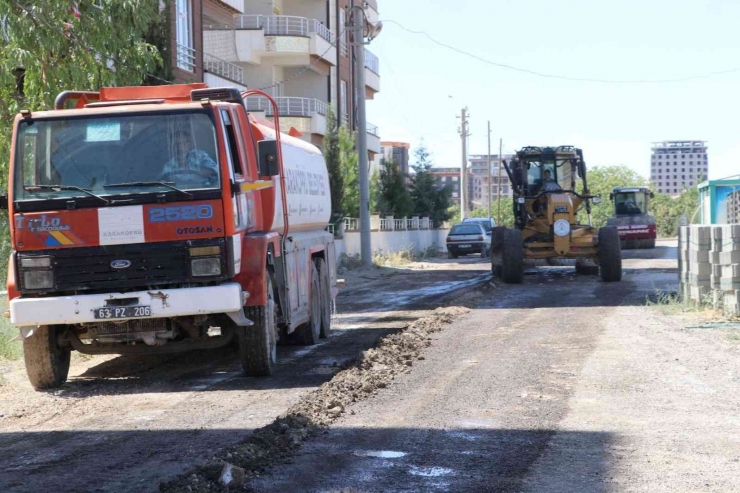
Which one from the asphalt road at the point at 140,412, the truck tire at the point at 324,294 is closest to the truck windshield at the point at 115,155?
the asphalt road at the point at 140,412

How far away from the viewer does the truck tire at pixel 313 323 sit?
13.6 m

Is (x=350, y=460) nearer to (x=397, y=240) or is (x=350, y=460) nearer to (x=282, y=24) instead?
(x=282, y=24)

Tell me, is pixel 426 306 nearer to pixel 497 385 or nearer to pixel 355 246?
pixel 497 385

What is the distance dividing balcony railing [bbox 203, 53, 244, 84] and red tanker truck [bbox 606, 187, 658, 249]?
20.3 m

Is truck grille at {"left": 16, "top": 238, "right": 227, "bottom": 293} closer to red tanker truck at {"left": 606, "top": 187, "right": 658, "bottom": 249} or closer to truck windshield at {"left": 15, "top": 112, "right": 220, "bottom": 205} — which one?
truck windshield at {"left": 15, "top": 112, "right": 220, "bottom": 205}

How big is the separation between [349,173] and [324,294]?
1040 inches

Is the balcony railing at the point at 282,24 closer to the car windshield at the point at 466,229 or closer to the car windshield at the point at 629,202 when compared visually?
the car windshield at the point at 466,229

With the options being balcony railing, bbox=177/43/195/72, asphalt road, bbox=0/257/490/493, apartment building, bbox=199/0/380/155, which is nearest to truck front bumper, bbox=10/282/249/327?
asphalt road, bbox=0/257/490/493

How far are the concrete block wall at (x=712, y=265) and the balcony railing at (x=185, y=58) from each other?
15.4m

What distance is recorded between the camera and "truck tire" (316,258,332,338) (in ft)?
47.2

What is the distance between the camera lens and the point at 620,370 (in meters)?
10.7

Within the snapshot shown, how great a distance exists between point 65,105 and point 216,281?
3.18 meters

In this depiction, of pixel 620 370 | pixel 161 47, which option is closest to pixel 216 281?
pixel 620 370

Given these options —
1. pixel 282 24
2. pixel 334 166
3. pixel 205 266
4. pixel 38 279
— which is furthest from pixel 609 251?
pixel 282 24
